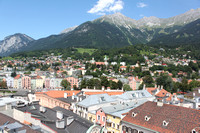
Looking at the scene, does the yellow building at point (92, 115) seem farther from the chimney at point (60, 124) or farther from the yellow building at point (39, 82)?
the yellow building at point (39, 82)

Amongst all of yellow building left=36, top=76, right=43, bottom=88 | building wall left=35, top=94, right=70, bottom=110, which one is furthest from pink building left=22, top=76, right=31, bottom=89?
building wall left=35, top=94, right=70, bottom=110

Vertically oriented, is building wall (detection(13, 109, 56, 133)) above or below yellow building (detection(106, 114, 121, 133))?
above

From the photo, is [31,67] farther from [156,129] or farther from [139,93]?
[156,129]

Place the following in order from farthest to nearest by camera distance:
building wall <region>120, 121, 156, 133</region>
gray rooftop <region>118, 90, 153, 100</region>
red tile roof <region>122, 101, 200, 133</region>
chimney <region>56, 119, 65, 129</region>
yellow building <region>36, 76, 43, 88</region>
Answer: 1. yellow building <region>36, 76, 43, 88</region>
2. gray rooftop <region>118, 90, 153, 100</region>
3. building wall <region>120, 121, 156, 133</region>
4. red tile roof <region>122, 101, 200, 133</region>
5. chimney <region>56, 119, 65, 129</region>

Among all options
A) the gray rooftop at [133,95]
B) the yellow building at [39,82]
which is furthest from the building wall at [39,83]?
the gray rooftop at [133,95]

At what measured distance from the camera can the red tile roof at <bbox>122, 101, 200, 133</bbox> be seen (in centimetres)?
2353

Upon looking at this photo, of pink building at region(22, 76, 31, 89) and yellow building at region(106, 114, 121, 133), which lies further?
pink building at region(22, 76, 31, 89)

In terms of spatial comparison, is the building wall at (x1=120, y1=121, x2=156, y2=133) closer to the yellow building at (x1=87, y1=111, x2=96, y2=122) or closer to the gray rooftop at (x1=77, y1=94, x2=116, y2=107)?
the yellow building at (x1=87, y1=111, x2=96, y2=122)

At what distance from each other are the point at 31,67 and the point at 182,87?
500 ft

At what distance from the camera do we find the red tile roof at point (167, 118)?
77.2 feet

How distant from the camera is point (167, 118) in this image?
84.6 ft

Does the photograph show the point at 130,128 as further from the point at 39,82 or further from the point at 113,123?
the point at 39,82

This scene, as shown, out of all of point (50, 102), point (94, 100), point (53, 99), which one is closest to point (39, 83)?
point (50, 102)

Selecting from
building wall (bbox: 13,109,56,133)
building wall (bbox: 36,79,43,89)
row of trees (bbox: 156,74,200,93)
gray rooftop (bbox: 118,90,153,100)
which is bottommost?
building wall (bbox: 36,79,43,89)
